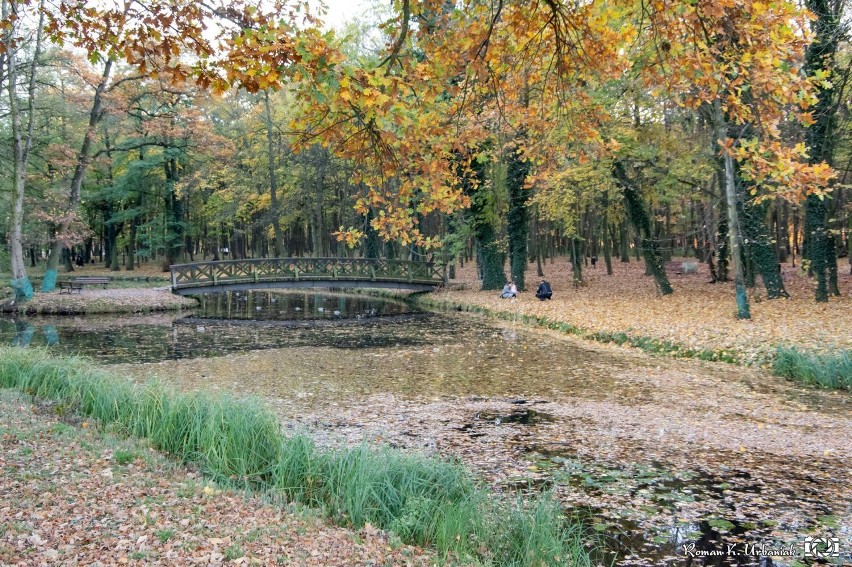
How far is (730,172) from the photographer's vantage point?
14.0 m

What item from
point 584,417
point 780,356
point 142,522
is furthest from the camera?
point 780,356

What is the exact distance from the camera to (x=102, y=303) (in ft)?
73.4

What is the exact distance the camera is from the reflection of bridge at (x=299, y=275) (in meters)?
26.2

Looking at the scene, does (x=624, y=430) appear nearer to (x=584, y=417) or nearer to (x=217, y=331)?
(x=584, y=417)

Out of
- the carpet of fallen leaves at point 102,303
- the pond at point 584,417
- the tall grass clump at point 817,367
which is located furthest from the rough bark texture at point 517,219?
the tall grass clump at point 817,367

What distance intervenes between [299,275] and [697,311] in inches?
679

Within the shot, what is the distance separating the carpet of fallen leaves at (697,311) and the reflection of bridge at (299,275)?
2118 mm

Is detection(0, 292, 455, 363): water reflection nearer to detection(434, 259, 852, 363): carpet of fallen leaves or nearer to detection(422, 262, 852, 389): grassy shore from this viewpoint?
detection(422, 262, 852, 389): grassy shore

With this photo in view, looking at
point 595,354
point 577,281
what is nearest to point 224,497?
point 595,354

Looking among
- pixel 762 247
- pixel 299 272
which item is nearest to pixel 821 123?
pixel 762 247

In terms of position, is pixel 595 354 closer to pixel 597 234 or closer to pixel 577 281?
pixel 577 281

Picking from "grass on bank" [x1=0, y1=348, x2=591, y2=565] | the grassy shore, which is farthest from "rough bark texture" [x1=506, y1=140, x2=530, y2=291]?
"grass on bank" [x1=0, y1=348, x2=591, y2=565]

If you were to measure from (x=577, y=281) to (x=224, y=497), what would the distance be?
23.5 metres

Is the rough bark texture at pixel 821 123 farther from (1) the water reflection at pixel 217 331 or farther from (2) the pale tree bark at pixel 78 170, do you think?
(2) the pale tree bark at pixel 78 170
